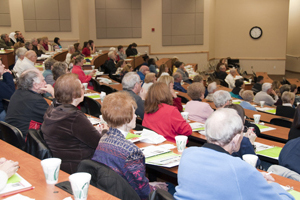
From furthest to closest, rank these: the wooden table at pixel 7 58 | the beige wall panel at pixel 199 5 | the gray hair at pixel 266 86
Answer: the beige wall panel at pixel 199 5 < the wooden table at pixel 7 58 < the gray hair at pixel 266 86

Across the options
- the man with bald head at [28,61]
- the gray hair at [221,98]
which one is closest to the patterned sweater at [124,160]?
the gray hair at [221,98]

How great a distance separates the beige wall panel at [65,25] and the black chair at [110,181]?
12.0 m

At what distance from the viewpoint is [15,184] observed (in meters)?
1.86

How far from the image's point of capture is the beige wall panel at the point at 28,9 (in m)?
12.6

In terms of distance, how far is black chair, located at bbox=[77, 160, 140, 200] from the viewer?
179 cm

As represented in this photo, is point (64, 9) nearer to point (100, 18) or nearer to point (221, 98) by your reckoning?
point (100, 18)

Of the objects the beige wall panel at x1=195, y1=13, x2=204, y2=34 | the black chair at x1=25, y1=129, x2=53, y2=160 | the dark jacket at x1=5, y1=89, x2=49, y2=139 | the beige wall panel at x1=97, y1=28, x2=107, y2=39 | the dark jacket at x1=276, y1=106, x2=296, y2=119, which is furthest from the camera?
the beige wall panel at x1=195, y1=13, x2=204, y2=34

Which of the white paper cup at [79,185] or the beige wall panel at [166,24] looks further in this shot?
the beige wall panel at [166,24]

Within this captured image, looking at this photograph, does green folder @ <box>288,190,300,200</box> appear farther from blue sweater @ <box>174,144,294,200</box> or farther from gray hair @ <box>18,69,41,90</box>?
gray hair @ <box>18,69,41,90</box>

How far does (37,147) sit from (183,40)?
13719 mm

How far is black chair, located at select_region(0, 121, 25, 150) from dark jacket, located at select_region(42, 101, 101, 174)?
0.73ft

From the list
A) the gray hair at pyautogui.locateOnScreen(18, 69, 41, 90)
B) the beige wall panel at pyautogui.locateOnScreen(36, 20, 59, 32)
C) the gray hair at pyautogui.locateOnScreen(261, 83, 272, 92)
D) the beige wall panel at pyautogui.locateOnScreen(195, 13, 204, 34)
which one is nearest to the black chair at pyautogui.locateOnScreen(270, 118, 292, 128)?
the gray hair at pyautogui.locateOnScreen(261, 83, 272, 92)

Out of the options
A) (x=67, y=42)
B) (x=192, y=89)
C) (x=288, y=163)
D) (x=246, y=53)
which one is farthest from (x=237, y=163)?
(x=246, y=53)

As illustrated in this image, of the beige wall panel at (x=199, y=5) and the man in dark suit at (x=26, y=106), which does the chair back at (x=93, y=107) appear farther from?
the beige wall panel at (x=199, y=5)
